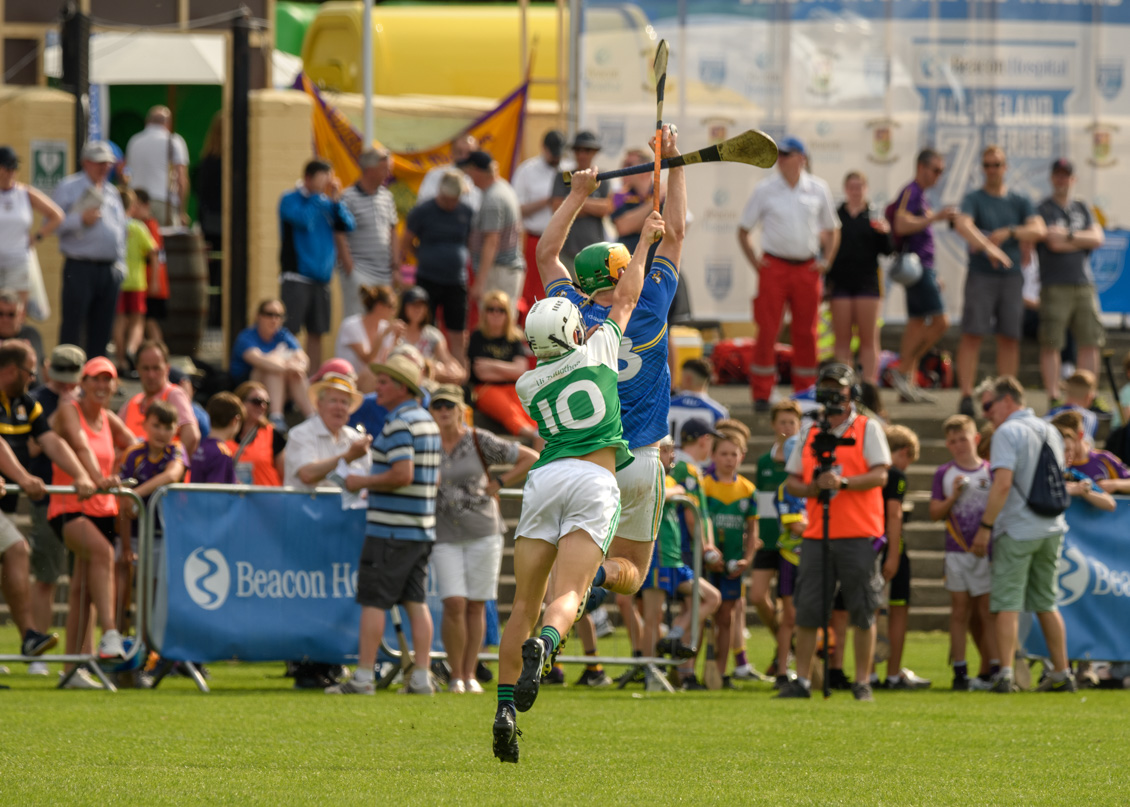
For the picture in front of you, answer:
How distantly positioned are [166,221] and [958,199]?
341 inches

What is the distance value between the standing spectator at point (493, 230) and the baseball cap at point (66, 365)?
4920 millimetres

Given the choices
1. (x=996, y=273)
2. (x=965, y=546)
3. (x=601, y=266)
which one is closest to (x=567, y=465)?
(x=601, y=266)

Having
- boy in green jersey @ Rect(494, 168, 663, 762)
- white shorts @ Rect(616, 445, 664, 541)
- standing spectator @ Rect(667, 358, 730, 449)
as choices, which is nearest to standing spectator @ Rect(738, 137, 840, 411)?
standing spectator @ Rect(667, 358, 730, 449)

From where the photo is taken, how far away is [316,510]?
11422 millimetres

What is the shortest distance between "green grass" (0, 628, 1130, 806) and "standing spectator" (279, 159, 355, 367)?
5.07 m

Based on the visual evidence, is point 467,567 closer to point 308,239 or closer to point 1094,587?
point 1094,587

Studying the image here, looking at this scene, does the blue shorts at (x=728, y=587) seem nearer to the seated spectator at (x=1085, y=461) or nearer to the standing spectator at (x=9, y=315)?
the seated spectator at (x=1085, y=461)

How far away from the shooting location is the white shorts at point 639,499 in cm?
857

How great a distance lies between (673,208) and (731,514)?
158 inches

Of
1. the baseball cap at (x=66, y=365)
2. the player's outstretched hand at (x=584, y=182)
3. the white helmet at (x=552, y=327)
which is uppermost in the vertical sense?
the player's outstretched hand at (x=584, y=182)

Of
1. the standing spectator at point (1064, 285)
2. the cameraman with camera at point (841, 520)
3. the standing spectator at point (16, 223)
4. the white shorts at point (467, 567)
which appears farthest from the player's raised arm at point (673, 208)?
the standing spectator at point (1064, 285)

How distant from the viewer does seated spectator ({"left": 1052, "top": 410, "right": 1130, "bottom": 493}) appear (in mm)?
12469

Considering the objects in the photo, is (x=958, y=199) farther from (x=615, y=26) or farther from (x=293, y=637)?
(x=293, y=637)

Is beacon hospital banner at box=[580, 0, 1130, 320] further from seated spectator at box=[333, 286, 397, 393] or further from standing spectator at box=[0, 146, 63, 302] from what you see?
standing spectator at box=[0, 146, 63, 302]
